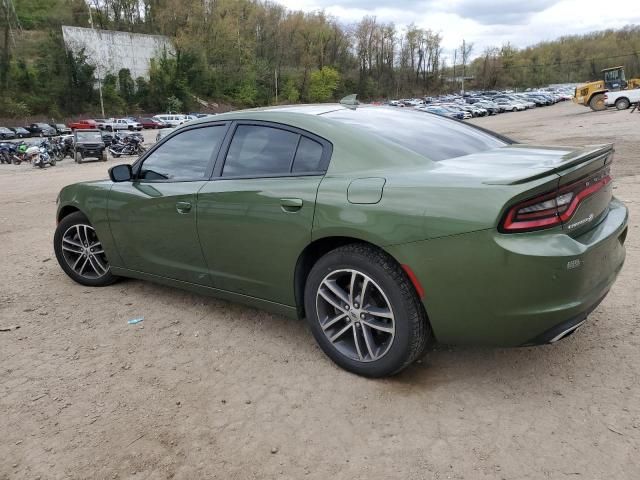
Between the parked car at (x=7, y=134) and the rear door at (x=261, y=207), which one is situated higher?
the rear door at (x=261, y=207)

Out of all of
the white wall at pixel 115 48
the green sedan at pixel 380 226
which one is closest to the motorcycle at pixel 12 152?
the green sedan at pixel 380 226

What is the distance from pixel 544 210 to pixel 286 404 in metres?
1.65

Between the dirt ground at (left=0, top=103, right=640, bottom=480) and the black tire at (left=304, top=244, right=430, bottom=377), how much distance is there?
125 mm

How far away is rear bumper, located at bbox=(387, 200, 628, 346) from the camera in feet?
7.72

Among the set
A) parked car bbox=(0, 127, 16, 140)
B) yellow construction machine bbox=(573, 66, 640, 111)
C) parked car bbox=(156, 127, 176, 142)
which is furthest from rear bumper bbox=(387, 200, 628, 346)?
parked car bbox=(0, 127, 16, 140)

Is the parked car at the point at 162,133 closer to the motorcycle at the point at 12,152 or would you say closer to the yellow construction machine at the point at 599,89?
the motorcycle at the point at 12,152

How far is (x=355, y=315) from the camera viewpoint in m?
2.93

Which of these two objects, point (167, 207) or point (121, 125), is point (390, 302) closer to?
point (167, 207)

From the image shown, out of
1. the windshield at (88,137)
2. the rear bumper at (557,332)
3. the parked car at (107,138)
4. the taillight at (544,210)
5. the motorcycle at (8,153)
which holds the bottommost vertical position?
the motorcycle at (8,153)

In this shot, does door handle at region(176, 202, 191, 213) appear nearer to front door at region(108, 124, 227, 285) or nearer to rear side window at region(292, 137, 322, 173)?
front door at region(108, 124, 227, 285)

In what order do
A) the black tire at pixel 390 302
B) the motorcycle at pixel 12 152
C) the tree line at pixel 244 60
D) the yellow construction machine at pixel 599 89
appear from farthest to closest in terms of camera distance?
the tree line at pixel 244 60, the yellow construction machine at pixel 599 89, the motorcycle at pixel 12 152, the black tire at pixel 390 302

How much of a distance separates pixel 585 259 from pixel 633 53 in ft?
478

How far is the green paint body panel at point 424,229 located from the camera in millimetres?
2383

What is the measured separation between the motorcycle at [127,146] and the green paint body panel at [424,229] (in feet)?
79.6
